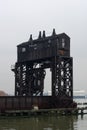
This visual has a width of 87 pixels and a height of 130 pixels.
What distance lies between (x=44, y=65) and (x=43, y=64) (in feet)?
0.81

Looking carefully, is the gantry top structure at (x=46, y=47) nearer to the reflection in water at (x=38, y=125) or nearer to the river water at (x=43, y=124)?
the river water at (x=43, y=124)

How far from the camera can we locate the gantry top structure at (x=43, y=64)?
194 feet

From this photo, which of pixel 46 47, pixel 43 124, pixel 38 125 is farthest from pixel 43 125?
pixel 46 47

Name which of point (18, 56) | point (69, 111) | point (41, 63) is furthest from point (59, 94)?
point (18, 56)

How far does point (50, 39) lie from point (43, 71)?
683 centimetres

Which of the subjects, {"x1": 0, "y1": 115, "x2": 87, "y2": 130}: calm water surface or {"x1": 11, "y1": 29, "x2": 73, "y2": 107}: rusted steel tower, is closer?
{"x1": 0, "y1": 115, "x2": 87, "y2": 130}: calm water surface

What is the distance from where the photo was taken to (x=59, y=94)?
5856cm

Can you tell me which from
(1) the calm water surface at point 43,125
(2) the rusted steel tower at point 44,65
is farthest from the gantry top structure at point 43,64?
(1) the calm water surface at point 43,125

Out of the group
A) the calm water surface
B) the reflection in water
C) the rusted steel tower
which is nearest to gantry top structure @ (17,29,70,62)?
the rusted steel tower

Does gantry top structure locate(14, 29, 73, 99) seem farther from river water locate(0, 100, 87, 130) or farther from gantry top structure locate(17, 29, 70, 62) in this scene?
river water locate(0, 100, 87, 130)

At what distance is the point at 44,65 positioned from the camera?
6425 centimetres

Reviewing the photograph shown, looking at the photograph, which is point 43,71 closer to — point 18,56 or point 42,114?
point 18,56

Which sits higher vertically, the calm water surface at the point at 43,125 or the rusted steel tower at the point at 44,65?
the rusted steel tower at the point at 44,65

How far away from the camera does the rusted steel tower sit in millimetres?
59000
